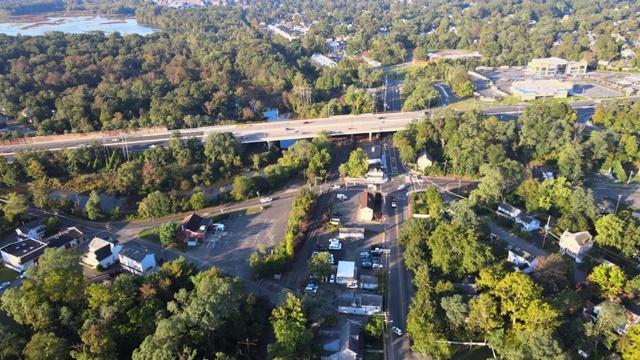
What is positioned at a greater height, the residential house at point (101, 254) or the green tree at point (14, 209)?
the green tree at point (14, 209)

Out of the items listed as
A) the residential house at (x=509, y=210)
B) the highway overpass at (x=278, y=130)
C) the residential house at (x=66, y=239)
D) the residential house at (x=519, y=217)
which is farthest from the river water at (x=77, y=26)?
the residential house at (x=519, y=217)

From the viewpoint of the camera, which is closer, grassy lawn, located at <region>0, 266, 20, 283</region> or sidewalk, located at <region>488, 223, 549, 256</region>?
grassy lawn, located at <region>0, 266, 20, 283</region>

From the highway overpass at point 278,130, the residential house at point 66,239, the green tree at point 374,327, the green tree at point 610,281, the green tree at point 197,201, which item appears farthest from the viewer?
the highway overpass at point 278,130

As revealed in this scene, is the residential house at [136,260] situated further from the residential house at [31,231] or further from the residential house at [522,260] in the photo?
the residential house at [522,260]

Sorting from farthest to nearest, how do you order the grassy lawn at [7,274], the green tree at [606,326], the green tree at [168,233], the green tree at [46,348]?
the green tree at [168,233] < the grassy lawn at [7,274] < the green tree at [606,326] < the green tree at [46,348]

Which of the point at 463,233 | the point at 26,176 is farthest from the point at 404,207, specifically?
the point at 26,176

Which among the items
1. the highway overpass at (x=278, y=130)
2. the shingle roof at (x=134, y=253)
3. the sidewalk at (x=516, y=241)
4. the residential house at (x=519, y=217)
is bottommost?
the sidewalk at (x=516, y=241)

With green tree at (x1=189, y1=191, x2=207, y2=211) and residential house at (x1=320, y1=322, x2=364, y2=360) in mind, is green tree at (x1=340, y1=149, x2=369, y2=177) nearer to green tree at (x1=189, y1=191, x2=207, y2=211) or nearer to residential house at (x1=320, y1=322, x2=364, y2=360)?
green tree at (x1=189, y1=191, x2=207, y2=211)

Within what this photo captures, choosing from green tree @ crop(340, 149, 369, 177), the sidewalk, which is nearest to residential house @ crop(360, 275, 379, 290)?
the sidewalk
